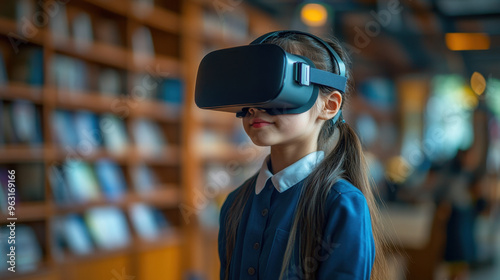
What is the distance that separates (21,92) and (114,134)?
0.75 m

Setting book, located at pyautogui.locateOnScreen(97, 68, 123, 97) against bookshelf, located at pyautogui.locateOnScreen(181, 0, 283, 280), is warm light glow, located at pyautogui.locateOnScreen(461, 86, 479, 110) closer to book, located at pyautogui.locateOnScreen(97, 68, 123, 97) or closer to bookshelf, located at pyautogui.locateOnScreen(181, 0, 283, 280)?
bookshelf, located at pyautogui.locateOnScreen(181, 0, 283, 280)

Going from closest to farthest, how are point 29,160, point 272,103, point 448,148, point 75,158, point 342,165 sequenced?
point 272,103
point 342,165
point 29,160
point 75,158
point 448,148

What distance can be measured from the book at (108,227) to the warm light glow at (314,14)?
1.97 metres

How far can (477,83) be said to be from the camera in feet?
11.0

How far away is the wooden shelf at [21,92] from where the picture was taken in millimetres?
2193

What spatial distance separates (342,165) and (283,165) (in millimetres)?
127

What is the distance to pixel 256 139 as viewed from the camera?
87 cm

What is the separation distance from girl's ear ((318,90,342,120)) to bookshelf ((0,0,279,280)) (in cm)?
178

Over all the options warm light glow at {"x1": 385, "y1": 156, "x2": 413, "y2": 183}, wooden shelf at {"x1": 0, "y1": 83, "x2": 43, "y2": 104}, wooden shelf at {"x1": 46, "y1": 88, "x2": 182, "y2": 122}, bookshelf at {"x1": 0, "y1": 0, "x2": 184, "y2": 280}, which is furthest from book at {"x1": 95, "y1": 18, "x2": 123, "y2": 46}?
warm light glow at {"x1": 385, "y1": 156, "x2": 413, "y2": 183}

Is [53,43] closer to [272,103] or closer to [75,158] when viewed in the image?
[75,158]

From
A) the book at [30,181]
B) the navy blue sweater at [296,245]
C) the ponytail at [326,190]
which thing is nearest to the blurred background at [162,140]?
the book at [30,181]

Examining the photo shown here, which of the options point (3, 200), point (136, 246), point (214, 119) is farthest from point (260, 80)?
point (214, 119)

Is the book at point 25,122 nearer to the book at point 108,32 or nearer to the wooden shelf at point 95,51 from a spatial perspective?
the wooden shelf at point 95,51

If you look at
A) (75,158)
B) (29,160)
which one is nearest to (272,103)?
(29,160)
